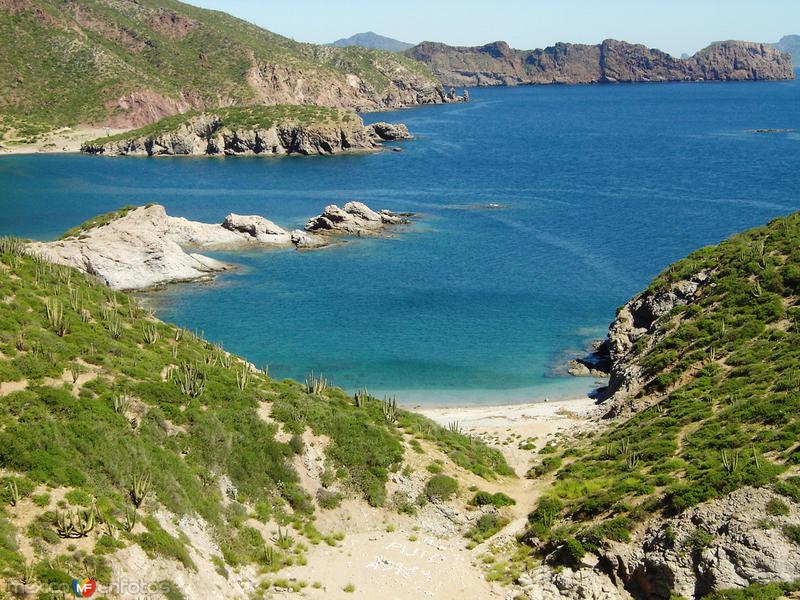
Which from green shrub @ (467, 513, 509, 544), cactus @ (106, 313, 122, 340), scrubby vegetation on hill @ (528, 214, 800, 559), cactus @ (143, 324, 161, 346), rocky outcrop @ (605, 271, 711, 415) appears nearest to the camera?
scrubby vegetation on hill @ (528, 214, 800, 559)

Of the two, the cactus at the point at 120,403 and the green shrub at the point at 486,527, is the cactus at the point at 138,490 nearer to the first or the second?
the cactus at the point at 120,403

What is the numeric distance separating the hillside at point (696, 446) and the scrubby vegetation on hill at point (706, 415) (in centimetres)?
7

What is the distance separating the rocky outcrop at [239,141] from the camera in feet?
536

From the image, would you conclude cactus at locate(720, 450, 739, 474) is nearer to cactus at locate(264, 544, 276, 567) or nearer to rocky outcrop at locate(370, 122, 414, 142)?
cactus at locate(264, 544, 276, 567)

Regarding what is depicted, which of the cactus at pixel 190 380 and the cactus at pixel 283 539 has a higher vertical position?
the cactus at pixel 190 380

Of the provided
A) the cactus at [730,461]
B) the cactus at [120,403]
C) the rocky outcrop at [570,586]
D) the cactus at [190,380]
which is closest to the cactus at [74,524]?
the cactus at [120,403]

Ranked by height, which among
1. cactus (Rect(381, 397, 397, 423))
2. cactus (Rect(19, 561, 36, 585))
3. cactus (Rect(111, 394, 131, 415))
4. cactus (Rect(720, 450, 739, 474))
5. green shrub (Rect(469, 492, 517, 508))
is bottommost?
green shrub (Rect(469, 492, 517, 508))

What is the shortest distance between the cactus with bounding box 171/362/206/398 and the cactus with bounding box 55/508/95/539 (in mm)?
10176

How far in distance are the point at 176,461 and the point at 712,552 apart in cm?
1750

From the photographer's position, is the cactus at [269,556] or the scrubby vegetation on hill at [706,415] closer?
the cactus at [269,556]

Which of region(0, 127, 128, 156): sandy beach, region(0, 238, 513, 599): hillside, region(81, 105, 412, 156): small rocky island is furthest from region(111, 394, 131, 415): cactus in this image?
region(0, 127, 128, 156): sandy beach

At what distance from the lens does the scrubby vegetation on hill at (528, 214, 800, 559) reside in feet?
87.5

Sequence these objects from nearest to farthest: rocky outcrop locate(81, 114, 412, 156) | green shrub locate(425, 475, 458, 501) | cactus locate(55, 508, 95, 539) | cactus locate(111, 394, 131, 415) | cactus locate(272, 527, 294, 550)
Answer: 1. cactus locate(55, 508, 95, 539)
2. cactus locate(272, 527, 294, 550)
3. cactus locate(111, 394, 131, 415)
4. green shrub locate(425, 475, 458, 501)
5. rocky outcrop locate(81, 114, 412, 156)

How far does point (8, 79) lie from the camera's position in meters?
175
